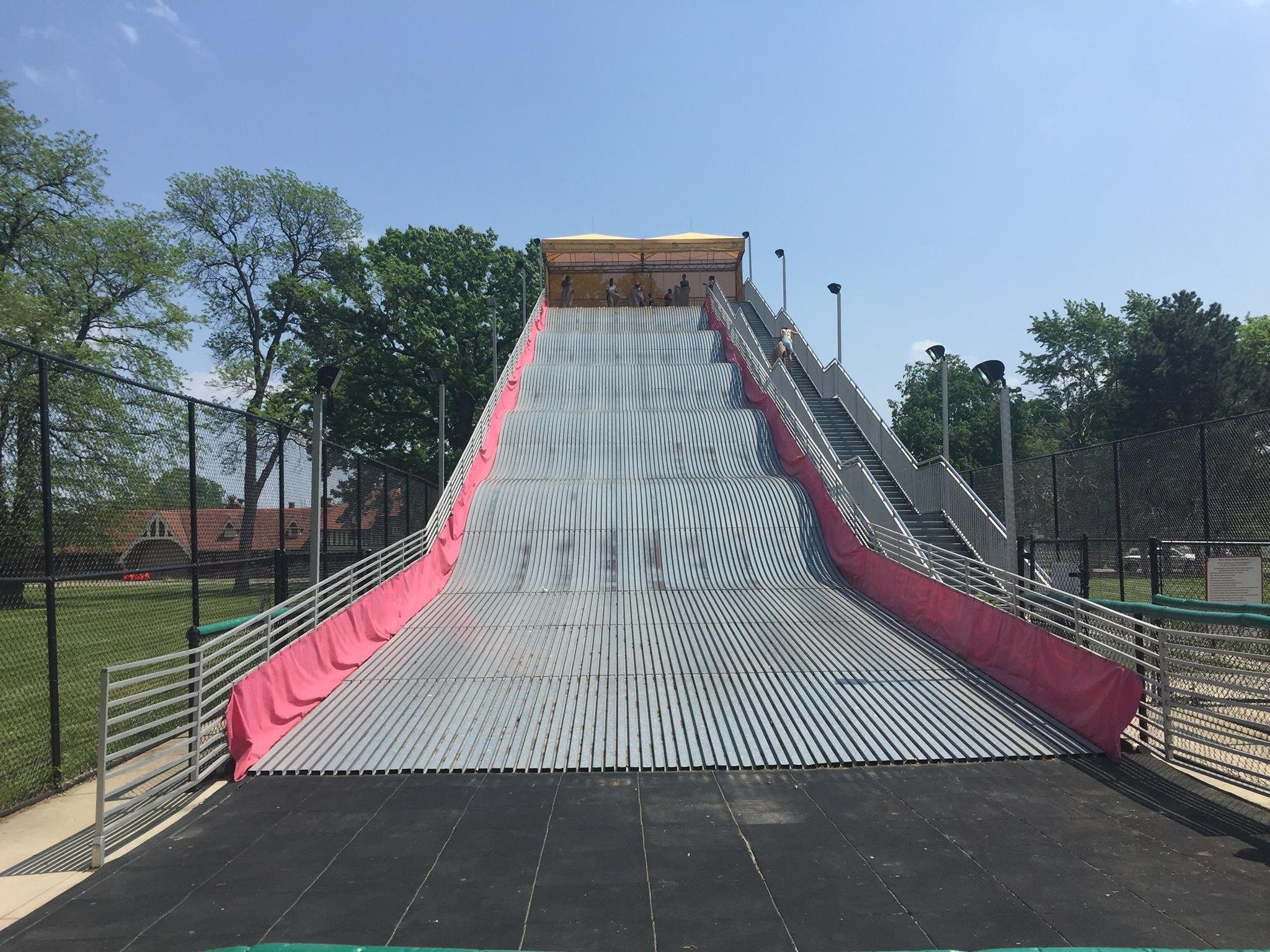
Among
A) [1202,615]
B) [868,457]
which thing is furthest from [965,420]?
[1202,615]

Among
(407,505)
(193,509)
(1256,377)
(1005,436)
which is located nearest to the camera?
(193,509)

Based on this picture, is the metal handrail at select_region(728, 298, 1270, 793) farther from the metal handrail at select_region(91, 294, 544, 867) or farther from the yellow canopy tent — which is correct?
the yellow canopy tent

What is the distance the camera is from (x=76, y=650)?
1622 cm

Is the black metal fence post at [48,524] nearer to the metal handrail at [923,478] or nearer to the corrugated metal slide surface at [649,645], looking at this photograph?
the corrugated metal slide surface at [649,645]

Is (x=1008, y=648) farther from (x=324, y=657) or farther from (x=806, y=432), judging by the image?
(x=806, y=432)

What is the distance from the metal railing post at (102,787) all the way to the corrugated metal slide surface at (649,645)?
5.93ft

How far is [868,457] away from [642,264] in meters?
20.4

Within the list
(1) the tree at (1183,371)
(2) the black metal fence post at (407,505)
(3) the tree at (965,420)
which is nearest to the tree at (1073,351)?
(3) the tree at (965,420)

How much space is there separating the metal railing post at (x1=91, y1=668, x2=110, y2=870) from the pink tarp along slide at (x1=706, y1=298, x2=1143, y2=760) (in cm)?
817

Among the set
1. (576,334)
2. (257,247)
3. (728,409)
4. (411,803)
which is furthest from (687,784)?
(257,247)

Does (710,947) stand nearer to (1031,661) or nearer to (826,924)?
(826,924)

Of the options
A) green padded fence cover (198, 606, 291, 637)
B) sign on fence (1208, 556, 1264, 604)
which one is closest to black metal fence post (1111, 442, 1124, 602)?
sign on fence (1208, 556, 1264, 604)

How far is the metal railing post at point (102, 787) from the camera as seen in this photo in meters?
5.41

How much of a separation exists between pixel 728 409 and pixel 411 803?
17.2 metres
